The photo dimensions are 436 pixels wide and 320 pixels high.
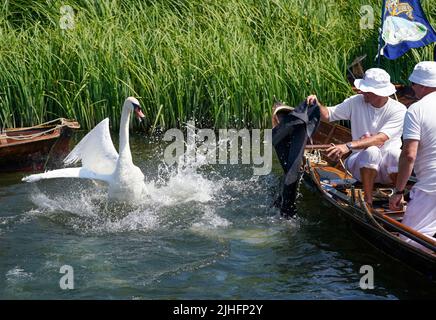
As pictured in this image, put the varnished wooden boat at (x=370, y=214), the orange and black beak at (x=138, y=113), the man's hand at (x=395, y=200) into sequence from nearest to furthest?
1. the varnished wooden boat at (x=370, y=214)
2. the man's hand at (x=395, y=200)
3. the orange and black beak at (x=138, y=113)

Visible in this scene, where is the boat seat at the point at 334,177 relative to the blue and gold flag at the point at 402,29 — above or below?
below

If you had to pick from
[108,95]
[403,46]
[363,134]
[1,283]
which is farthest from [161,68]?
[1,283]

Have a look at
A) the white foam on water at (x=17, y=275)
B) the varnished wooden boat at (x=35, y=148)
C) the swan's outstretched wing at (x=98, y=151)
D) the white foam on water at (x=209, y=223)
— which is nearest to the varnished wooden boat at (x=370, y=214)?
the white foam on water at (x=209, y=223)

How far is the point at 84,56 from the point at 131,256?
5502 millimetres

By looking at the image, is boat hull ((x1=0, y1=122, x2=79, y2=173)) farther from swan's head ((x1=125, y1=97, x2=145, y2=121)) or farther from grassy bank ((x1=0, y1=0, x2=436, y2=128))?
swan's head ((x1=125, y1=97, x2=145, y2=121))

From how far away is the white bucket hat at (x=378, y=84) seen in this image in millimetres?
8773

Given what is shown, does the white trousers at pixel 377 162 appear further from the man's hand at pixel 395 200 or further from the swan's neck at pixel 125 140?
the swan's neck at pixel 125 140

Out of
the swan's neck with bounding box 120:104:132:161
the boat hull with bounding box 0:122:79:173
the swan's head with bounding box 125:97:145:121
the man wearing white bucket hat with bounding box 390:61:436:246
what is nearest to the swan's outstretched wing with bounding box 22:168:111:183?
the swan's neck with bounding box 120:104:132:161

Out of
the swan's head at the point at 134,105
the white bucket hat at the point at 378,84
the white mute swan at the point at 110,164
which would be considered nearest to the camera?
the white bucket hat at the point at 378,84

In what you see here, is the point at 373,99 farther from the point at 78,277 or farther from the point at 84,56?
the point at 84,56

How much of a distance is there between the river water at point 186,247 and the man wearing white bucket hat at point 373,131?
710mm

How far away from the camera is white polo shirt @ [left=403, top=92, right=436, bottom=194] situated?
24.4 feet

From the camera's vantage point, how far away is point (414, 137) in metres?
7.43

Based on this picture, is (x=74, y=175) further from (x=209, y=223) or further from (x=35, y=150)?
(x=35, y=150)
